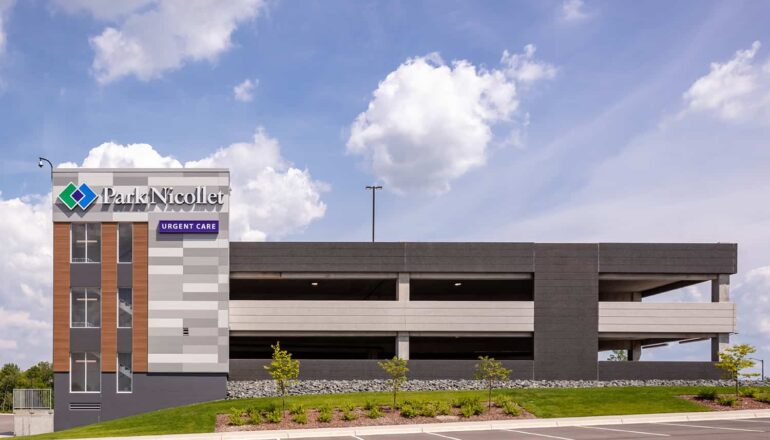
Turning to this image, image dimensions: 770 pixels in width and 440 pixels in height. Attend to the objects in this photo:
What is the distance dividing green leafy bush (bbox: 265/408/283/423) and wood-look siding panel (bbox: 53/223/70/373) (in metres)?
15.2

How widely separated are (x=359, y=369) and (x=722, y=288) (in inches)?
883

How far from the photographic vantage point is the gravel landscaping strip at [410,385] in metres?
38.9

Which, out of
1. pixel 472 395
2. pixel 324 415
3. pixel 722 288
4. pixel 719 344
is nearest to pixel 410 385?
pixel 472 395

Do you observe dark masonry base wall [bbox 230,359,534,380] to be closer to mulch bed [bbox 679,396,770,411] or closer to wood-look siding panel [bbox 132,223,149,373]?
wood-look siding panel [bbox 132,223,149,373]

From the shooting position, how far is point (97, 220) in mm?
40312

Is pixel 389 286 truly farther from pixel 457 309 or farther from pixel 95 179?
pixel 95 179

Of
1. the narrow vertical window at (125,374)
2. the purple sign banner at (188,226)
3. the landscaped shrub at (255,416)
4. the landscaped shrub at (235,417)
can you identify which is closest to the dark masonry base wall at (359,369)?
the narrow vertical window at (125,374)

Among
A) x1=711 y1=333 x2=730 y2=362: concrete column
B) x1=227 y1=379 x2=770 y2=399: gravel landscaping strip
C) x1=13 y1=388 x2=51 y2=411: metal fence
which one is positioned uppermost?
x1=711 y1=333 x2=730 y2=362: concrete column

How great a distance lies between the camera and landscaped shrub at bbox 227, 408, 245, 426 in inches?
1206

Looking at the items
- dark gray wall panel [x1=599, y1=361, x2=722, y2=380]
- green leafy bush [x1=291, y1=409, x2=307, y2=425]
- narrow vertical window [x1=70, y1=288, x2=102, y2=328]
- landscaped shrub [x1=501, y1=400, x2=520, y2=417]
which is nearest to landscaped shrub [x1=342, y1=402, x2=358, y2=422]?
green leafy bush [x1=291, y1=409, x2=307, y2=425]

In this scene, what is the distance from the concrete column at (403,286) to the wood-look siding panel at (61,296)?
61.7 feet

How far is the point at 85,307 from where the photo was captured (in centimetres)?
→ 4031

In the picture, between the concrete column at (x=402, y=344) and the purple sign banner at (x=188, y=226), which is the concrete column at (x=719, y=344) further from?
the purple sign banner at (x=188, y=226)

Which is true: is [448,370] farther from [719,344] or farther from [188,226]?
[188,226]
